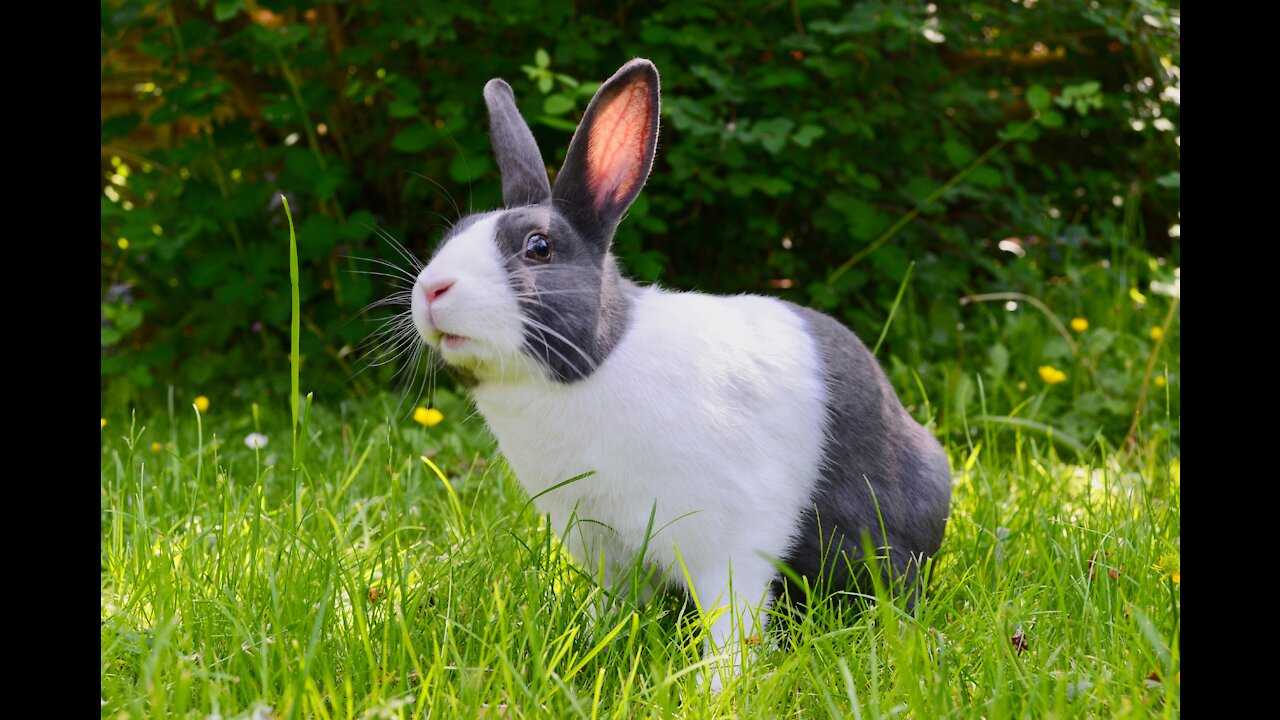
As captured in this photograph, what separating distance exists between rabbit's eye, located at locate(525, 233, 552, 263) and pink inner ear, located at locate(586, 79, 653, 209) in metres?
0.16

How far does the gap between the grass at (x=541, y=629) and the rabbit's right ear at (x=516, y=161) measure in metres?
0.66

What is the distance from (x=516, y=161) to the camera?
210 centimetres

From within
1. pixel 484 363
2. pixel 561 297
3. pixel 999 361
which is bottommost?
pixel 999 361

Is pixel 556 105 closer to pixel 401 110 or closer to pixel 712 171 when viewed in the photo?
pixel 401 110

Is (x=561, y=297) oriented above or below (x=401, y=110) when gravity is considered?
above

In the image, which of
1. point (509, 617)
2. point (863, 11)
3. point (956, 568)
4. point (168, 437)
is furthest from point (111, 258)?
point (956, 568)

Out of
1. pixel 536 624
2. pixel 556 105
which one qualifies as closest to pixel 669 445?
pixel 536 624

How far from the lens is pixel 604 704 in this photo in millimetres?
1722

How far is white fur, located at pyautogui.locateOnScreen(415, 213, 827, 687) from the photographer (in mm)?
1922

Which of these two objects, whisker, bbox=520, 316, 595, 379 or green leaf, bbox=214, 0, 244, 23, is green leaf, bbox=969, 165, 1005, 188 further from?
green leaf, bbox=214, 0, 244, 23

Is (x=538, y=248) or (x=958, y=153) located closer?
(x=538, y=248)

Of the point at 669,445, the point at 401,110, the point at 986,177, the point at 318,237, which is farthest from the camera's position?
the point at 318,237

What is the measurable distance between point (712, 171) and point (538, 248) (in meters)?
2.13

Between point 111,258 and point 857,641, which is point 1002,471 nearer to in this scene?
point 857,641
